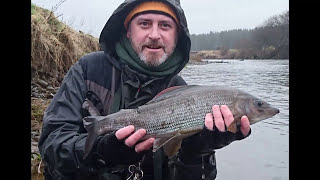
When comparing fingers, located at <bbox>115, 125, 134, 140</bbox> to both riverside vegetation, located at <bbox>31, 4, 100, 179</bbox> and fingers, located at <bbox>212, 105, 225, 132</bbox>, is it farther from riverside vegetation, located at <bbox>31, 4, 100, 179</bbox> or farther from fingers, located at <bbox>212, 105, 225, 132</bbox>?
riverside vegetation, located at <bbox>31, 4, 100, 179</bbox>

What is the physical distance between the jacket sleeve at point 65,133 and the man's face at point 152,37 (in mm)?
671

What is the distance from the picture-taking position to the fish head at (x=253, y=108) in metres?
3.11

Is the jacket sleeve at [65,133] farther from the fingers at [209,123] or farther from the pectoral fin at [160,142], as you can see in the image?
the fingers at [209,123]

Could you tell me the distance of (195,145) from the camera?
10.3 ft

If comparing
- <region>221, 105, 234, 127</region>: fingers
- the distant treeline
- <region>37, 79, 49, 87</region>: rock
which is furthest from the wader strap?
the distant treeline

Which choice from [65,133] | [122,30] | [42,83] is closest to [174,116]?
[65,133]

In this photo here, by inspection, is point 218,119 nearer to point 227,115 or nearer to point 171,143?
point 227,115

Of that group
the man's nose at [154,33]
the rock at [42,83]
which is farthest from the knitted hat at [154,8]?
the rock at [42,83]

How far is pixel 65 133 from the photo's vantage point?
301 cm

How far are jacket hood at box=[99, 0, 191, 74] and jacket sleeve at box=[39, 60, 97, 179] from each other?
63cm

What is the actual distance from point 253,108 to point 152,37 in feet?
3.67

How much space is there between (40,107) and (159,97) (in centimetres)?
500

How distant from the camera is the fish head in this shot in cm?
311
